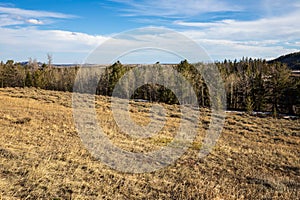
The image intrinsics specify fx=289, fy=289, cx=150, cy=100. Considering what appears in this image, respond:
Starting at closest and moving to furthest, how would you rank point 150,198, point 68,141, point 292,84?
point 150,198 → point 68,141 → point 292,84

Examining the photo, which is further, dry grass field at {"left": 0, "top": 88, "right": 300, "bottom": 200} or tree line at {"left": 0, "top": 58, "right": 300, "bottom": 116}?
tree line at {"left": 0, "top": 58, "right": 300, "bottom": 116}

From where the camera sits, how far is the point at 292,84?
187ft

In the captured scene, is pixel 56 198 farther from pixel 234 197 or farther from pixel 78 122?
pixel 78 122

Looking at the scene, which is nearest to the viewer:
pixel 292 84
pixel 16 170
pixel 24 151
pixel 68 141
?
pixel 16 170

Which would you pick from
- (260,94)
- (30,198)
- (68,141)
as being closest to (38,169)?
(30,198)

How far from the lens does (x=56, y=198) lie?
6.29 m

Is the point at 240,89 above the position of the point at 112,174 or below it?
above

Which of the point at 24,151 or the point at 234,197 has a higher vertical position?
the point at 24,151

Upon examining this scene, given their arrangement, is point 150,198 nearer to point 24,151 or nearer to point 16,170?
point 16,170

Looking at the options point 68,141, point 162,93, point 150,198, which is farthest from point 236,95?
point 150,198

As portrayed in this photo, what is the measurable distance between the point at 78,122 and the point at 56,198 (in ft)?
47.8

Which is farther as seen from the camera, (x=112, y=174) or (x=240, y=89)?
(x=240, y=89)

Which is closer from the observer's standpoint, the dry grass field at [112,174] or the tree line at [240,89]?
the dry grass field at [112,174]

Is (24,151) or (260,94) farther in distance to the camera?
(260,94)
